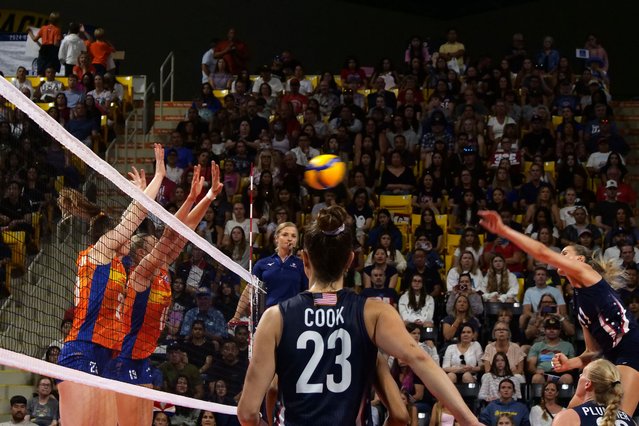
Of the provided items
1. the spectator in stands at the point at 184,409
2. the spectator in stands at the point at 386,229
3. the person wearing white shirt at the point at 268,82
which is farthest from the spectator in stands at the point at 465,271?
the person wearing white shirt at the point at 268,82

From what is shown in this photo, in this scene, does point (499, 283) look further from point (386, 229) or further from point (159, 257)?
point (159, 257)

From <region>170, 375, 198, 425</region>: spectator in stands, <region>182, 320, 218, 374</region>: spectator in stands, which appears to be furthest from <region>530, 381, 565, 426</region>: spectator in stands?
<region>170, 375, 198, 425</region>: spectator in stands

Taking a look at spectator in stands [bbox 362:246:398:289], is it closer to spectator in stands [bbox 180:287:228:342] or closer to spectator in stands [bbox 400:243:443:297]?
spectator in stands [bbox 400:243:443:297]

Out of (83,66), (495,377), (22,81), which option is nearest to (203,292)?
(495,377)

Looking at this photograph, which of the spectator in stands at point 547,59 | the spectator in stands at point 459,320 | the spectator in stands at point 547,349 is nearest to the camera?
the spectator in stands at point 547,349

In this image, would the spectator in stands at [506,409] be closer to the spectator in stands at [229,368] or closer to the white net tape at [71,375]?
the spectator in stands at [229,368]

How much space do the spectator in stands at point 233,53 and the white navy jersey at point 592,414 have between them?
15979 mm

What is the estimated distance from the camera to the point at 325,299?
4770 mm

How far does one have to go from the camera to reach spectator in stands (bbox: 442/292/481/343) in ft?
46.7

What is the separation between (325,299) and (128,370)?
320 centimetres

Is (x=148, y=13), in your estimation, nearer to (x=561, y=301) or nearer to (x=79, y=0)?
(x=79, y=0)

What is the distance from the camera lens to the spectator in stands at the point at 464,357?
13633 millimetres

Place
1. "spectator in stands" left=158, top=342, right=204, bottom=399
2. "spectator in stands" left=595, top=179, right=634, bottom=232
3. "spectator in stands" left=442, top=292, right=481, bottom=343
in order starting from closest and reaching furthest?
1. "spectator in stands" left=158, top=342, right=204, bottom=399
2. "spectator in stands" left=442, top=292, right=481, bottom=343
3. "spectator in stands" left=595, top=179, right=634, bottom=232

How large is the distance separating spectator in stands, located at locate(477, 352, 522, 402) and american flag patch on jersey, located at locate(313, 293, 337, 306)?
8.88 metres
